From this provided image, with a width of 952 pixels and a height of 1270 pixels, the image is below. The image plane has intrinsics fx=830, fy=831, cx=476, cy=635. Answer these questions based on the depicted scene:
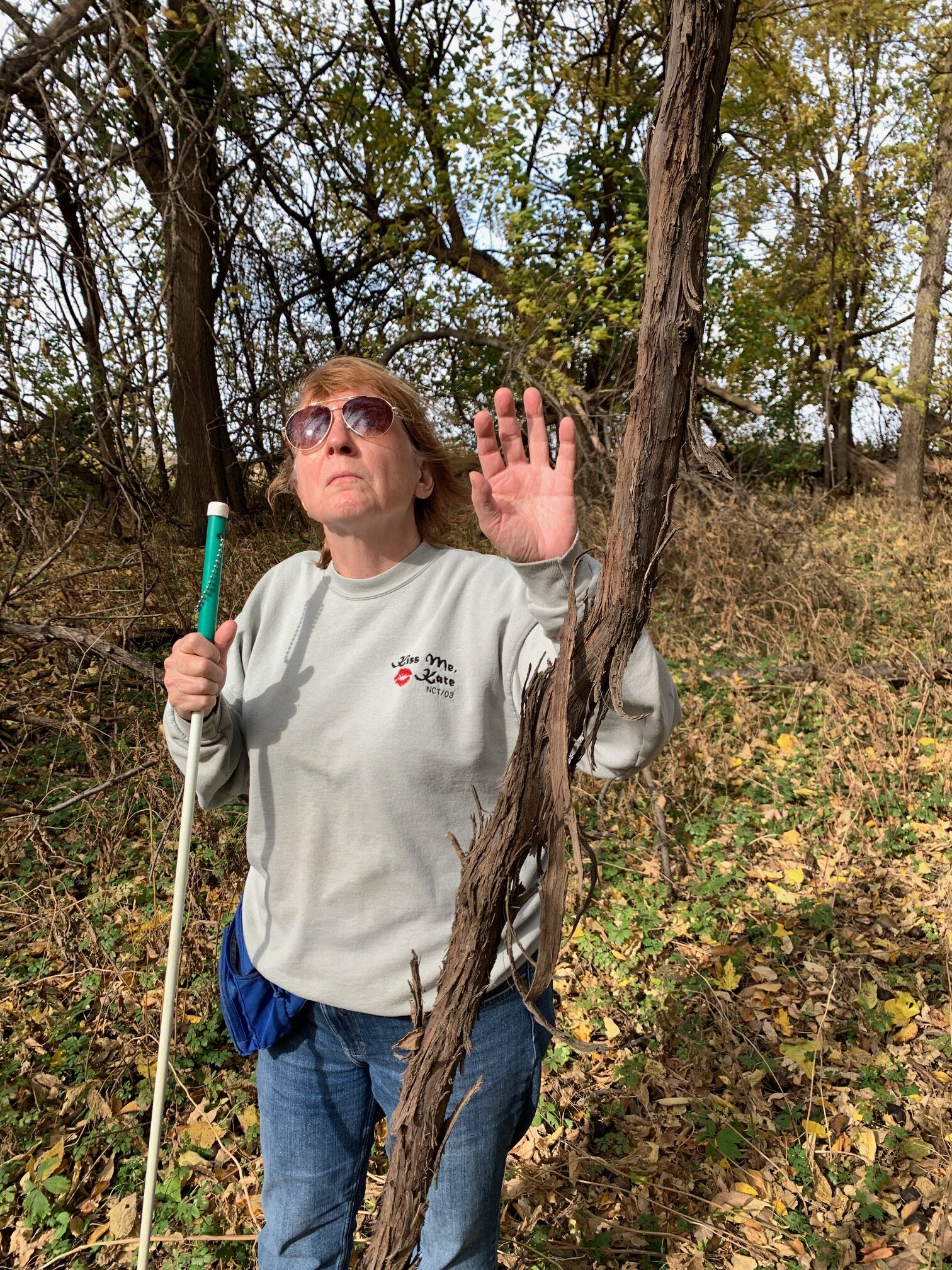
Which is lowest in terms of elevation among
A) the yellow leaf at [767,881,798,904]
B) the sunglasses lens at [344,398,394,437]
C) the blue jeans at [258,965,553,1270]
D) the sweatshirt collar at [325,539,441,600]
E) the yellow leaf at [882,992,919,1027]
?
the yellow leaf at [882,992,919,1027]

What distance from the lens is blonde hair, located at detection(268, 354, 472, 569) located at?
1643 millimetres

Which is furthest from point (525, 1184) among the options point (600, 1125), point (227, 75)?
point (227, 75)

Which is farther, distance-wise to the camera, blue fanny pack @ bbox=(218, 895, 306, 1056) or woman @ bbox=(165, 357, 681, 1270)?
blue fanny pack @ bbox=(218, 895, 306, 1056)

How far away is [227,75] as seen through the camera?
331 cm

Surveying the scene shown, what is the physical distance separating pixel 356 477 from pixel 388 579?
20 centimetres

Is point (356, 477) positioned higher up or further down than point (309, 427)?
further down

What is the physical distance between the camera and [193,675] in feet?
4.63

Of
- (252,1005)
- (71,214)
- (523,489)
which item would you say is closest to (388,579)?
(523,489)

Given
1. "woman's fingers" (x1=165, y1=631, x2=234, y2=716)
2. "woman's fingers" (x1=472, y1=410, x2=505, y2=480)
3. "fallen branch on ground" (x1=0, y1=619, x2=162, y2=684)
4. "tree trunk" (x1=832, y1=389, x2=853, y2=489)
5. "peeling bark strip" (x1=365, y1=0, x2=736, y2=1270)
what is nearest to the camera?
"peeling bark strip" (x1=365, y1=0, x2=736, y2=1270)

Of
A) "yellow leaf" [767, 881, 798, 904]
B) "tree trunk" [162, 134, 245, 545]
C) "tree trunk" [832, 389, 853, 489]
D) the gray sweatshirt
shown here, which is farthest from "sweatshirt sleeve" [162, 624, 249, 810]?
"tree trunk" [832, 389, 853, 489]

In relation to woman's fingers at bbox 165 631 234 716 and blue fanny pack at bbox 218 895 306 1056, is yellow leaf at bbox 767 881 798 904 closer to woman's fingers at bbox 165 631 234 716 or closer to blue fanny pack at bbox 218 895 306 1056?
blue fanny pack at bbox 218 895 306 1056

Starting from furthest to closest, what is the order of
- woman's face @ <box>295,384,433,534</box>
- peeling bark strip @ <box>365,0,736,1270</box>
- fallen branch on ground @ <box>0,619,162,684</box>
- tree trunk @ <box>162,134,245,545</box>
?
tree trunk @ <box>162,134,245,545</box> < fallen branch on ground @ <box>0,619,162,684</box> < woman's face @ <box>295,384,433,534</box> < peeling bark strip @ <box>365,0,736,1270</box>

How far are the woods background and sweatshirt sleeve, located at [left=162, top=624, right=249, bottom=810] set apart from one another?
76cm

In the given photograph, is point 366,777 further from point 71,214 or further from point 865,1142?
point 71,214
